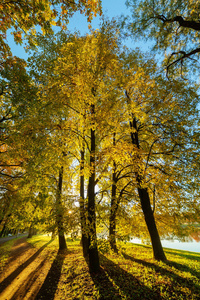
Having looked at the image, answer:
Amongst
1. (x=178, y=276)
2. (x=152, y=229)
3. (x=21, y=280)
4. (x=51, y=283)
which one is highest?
(x=152, y=229)

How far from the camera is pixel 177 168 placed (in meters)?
6.93

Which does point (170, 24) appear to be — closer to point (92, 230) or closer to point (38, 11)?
point (38, 11)

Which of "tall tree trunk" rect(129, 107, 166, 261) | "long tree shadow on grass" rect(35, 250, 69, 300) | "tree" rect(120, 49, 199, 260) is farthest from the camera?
"tall tree trunk" rect(129, 107, 166, 261)

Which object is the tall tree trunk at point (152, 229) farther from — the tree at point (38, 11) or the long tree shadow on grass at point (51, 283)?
the tree at point (38, 11)

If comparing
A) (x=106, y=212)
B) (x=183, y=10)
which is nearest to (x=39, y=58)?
(x=183, y=10)

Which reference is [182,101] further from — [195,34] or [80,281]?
[80,281]

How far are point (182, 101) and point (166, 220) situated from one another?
291 inches

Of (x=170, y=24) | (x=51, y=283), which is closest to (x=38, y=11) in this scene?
(x=170, y=24)

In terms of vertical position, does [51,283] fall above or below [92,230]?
below

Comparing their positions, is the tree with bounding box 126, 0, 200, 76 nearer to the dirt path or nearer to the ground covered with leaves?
the ground covered with leaves

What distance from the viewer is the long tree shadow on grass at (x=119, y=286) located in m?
4.38

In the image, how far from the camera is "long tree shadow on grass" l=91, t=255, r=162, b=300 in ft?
14.4

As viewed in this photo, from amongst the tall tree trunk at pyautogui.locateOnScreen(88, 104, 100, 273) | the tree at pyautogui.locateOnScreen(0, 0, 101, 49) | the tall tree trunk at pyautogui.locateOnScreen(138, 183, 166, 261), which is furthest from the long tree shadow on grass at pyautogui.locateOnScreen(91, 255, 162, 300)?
the tree at pyautogui.locateOnScreen(0, 0, 101, 49)

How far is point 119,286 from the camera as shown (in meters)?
4.94
